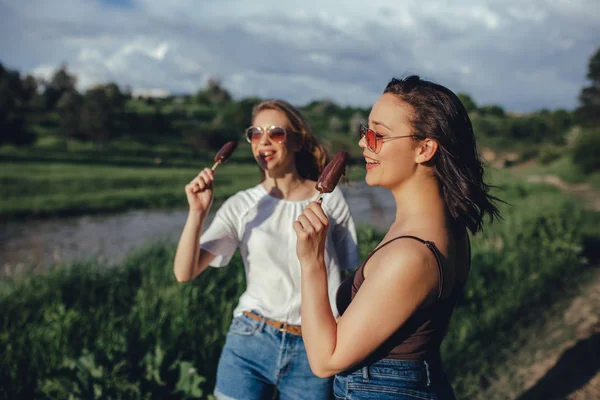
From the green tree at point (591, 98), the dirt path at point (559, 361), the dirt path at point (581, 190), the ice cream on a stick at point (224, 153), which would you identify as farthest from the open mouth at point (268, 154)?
the green tree at point (591, 98)

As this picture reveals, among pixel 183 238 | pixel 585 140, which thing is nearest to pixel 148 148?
pixel 585 140

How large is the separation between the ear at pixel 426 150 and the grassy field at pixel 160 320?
2.05 m

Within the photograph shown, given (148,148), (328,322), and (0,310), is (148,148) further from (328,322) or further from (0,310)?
(328,322)

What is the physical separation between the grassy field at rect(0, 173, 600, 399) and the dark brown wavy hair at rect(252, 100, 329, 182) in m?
1.41

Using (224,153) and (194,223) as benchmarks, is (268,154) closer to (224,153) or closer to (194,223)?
(224,153)

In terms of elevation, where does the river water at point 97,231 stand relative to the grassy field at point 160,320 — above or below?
below

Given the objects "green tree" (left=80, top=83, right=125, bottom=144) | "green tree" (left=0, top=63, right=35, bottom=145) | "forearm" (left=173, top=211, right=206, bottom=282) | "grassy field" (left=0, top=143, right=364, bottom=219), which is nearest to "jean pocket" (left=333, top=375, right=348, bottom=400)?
"forearm" (left=173, top=211, right=206, bottom=282)

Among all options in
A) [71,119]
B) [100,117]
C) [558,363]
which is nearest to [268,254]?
[558,363]

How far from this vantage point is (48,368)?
3.84m

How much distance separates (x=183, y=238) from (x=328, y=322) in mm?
1121

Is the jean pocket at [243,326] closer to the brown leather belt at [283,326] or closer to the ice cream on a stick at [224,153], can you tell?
the brown leather belt at [283,326]

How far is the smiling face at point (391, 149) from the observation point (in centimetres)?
186

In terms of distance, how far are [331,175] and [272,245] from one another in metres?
0.67

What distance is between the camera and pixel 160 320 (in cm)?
420
